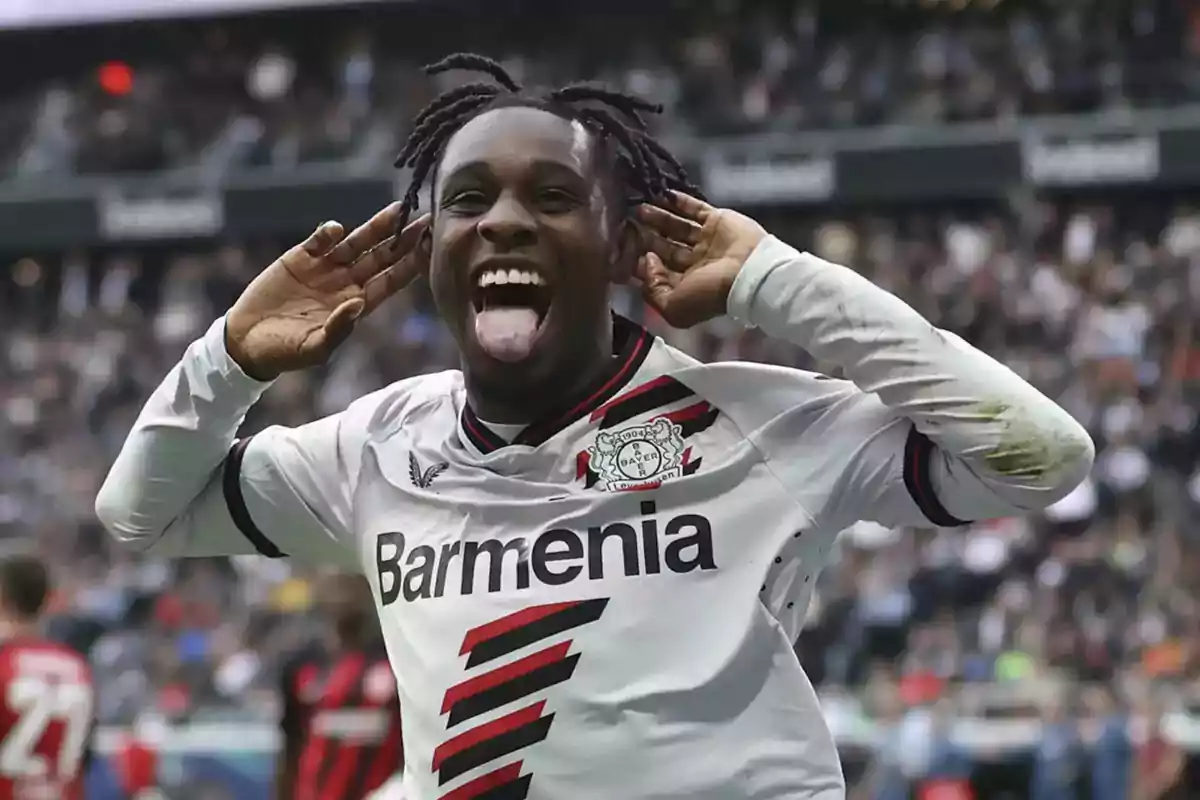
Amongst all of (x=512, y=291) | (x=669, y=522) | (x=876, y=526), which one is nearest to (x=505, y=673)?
(x=669, y=522)

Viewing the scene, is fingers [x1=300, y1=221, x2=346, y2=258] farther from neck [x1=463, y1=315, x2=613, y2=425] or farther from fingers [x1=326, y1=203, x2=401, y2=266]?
neck [x1=463, y1=315, x2=613, y2=425]

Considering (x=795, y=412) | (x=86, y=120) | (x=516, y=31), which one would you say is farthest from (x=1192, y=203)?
(x=795, y=412)

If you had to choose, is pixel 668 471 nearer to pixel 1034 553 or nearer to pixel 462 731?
pixel 462 731

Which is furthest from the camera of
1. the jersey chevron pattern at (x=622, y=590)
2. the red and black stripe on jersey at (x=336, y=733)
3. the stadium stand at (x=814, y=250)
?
the stadium stand at (x=814, y=250)

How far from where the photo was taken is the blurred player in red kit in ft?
16.6

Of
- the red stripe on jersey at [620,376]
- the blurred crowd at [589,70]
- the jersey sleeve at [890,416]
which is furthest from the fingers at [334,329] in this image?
the blurred crowd at [589,70]

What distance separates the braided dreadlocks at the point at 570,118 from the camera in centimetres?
262

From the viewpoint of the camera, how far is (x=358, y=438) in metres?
2.72

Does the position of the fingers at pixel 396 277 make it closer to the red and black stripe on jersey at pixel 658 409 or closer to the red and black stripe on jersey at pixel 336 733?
the red and black stripe on jersey at pixel 658 409

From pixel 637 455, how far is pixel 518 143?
18.5 inches

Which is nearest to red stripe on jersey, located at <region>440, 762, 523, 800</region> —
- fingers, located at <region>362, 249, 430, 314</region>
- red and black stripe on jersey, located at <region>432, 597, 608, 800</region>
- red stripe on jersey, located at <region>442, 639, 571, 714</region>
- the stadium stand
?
red and black stripe on jersey, located at <region>432, 597, 608, 800</region>

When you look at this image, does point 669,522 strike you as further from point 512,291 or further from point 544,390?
point 512,291

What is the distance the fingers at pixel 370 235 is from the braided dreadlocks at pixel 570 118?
0.02m

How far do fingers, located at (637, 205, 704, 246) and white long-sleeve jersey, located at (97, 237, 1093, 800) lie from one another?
121mm
